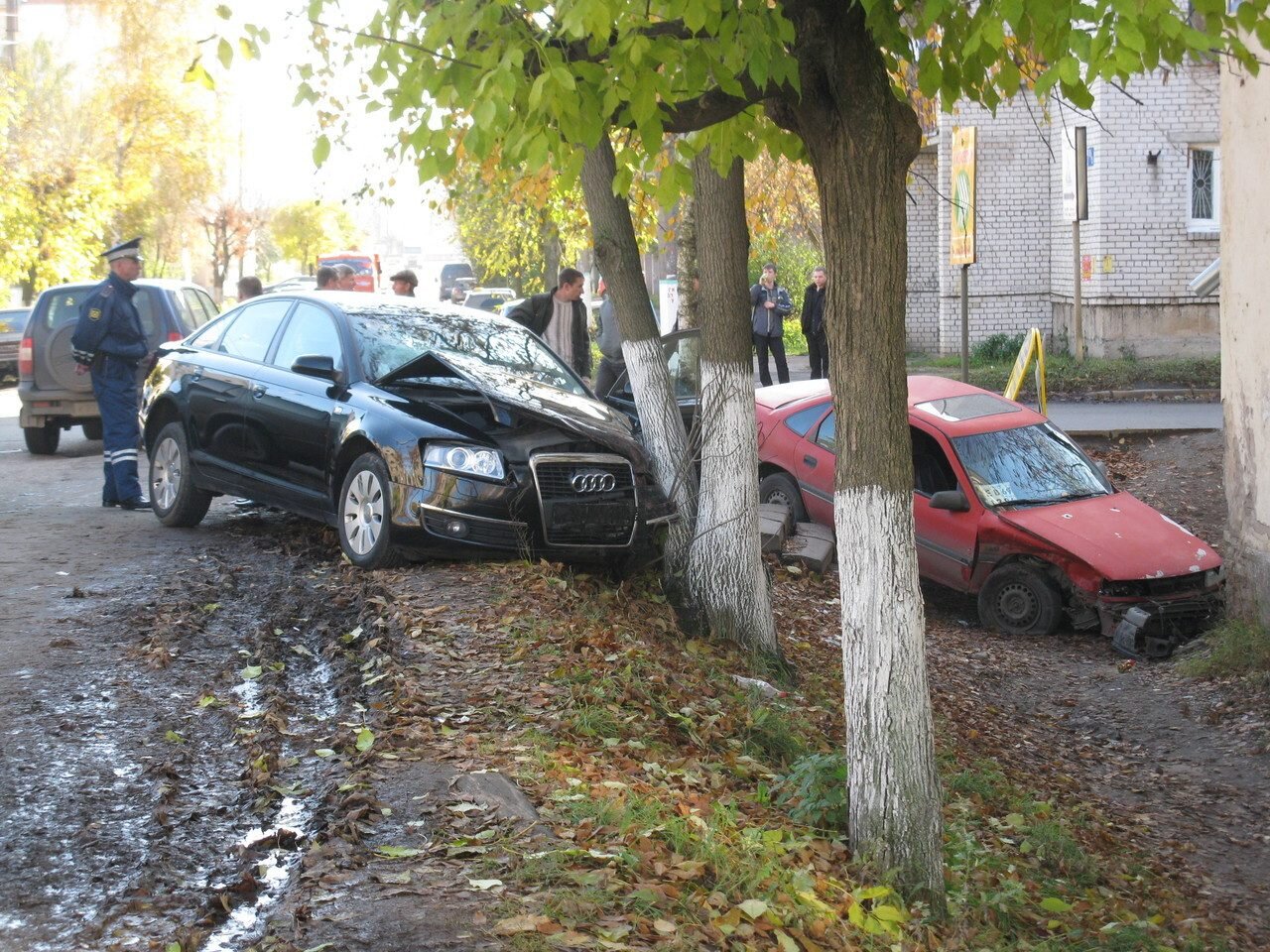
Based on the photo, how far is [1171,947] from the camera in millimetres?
5480

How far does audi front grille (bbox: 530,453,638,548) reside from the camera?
336 inches

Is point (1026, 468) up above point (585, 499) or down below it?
below

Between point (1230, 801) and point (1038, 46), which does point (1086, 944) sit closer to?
point (1230, 801)

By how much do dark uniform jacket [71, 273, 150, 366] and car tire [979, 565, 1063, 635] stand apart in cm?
695

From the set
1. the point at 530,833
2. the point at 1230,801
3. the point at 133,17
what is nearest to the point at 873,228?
the point at 530,833

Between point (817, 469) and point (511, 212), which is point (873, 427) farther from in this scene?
point (511, 212)

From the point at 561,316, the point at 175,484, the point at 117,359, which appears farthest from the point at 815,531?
the point at 117,359

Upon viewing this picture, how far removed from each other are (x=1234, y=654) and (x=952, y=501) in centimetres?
226

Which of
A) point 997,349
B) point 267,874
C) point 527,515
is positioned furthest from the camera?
point 997,349

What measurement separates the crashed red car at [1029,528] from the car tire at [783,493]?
19 mm

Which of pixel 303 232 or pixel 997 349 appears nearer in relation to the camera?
pixel 997 349

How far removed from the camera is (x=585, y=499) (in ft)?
28.3

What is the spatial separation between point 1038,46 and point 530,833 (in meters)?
3.39

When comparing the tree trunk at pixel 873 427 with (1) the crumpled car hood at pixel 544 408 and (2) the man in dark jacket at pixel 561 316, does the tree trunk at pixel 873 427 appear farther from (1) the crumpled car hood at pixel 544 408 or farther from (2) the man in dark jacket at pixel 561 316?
(2) the man in dark jacket at pixel 561 316
